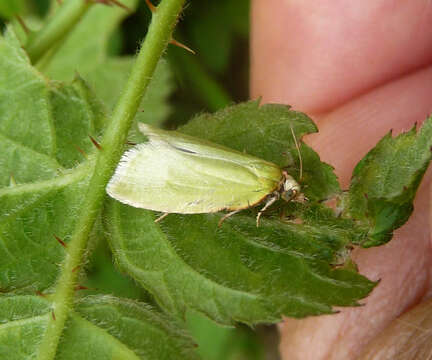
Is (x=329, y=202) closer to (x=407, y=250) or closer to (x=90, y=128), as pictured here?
(x=407, y=250)

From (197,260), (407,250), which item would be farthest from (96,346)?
(407,250)

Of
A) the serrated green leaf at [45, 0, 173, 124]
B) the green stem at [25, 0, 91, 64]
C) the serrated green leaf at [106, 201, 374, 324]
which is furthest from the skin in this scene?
the green stem at [25, 0, 91, 64]

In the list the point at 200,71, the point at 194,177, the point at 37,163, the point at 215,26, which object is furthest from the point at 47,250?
the point at 215,26

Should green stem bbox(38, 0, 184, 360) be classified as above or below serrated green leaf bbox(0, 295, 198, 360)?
above

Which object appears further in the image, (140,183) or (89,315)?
(140,183)

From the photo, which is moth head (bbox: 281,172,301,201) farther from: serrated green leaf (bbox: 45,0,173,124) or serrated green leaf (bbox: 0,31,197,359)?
serrated green leaf (bbox: 45,0,173,124)

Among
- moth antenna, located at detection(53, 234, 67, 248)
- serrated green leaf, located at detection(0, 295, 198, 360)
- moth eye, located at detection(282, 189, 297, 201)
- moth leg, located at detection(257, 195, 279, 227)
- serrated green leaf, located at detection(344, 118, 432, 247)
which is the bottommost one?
serrated green leaf, located at detection(0, 295, 198, 360)

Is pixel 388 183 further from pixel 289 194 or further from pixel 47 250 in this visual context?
pixel 47 250
